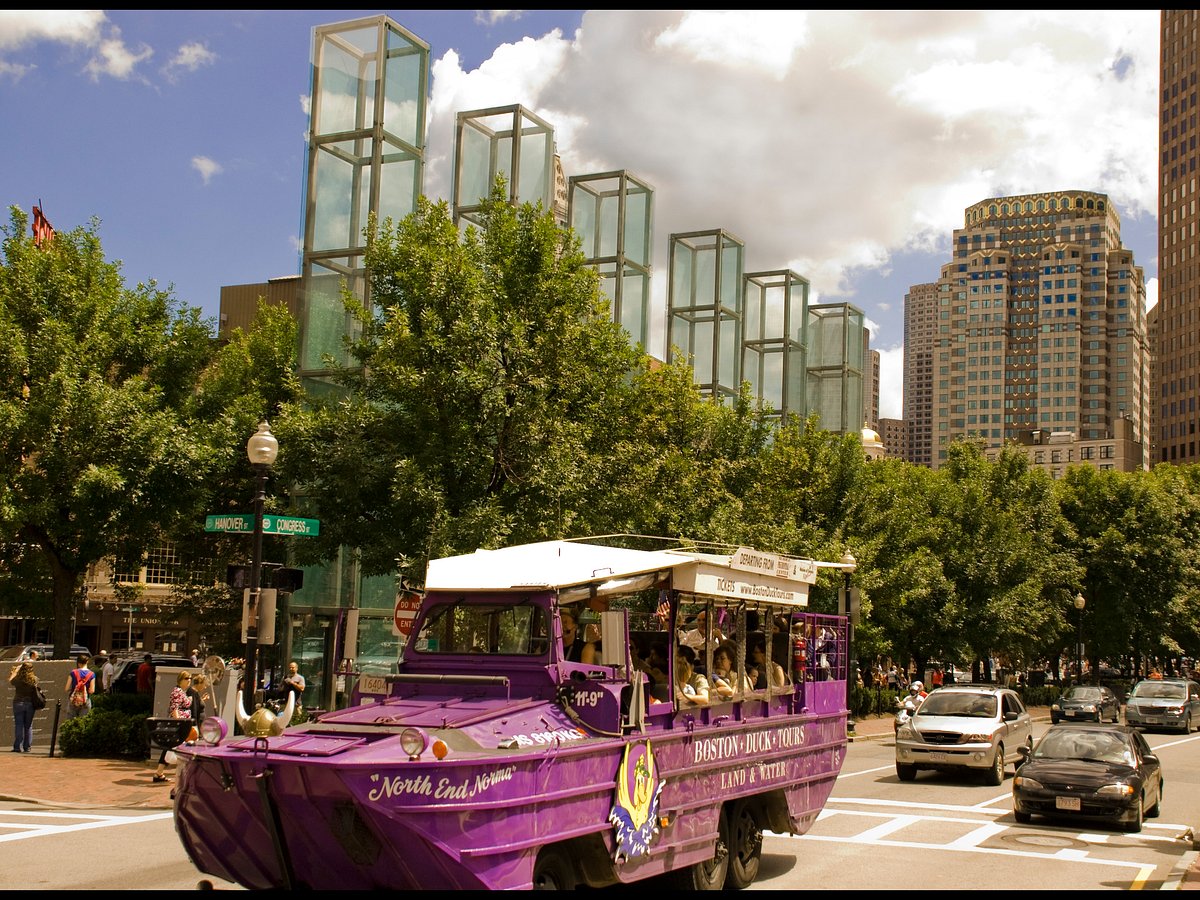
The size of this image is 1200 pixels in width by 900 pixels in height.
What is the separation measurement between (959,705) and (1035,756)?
6239 millimetres

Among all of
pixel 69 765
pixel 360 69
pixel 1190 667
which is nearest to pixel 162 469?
pixel 69 765

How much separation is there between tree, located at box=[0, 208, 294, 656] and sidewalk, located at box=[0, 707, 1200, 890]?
446cm

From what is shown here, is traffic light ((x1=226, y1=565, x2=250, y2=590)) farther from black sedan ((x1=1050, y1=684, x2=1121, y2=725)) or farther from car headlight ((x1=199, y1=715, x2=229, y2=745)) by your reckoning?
A: black sedan ((x1=1050, y1=684, x2=1121, y2=725))

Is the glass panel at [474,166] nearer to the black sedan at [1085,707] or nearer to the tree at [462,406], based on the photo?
the tree at [462,406]

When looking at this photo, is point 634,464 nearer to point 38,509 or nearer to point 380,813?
point 38,509

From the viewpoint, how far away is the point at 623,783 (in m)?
9.12

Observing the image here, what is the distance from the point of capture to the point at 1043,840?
15.4 meters

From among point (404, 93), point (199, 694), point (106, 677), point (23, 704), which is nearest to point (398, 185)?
point (404, 93)

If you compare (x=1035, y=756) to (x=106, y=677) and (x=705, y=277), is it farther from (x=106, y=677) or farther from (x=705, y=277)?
(x=705, y=277)

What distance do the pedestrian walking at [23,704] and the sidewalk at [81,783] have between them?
0.27 meters

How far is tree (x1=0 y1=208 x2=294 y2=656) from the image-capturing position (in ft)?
74.7

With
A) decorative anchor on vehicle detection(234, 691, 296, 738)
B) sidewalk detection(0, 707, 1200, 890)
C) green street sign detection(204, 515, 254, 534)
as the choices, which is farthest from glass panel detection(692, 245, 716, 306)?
decorative anchor on vehicle detection(234, 691, 296, 738)

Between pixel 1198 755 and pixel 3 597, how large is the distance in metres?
30.1

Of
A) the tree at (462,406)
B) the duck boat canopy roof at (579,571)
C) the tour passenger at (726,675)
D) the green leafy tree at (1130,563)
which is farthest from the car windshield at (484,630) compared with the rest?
the green leafy tree at (1130,563)
